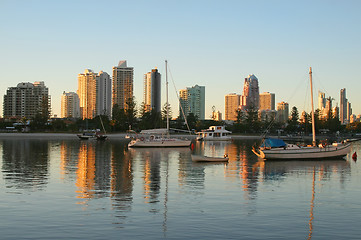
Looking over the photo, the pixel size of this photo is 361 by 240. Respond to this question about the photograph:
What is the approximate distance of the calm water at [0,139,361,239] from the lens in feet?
62.6

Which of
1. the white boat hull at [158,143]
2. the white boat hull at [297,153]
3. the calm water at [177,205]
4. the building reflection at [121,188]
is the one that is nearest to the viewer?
the calm water at [177,205]

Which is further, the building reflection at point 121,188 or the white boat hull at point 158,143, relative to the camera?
the white boat hull at point 158,143

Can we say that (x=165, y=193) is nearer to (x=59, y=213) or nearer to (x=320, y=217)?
(x=59, y=213)

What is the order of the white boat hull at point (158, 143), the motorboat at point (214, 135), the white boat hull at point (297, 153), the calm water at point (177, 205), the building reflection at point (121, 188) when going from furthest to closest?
the motorboat at point (214, 135), the white boat hull at point (158, 143), the white boat hull at point (297, 153), the building reflection at point (121, 188), the calm water at point (177, 205)

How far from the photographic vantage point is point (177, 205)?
24.9 meters

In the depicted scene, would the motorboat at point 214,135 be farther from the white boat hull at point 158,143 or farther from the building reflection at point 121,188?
the building reflection at point 121,188

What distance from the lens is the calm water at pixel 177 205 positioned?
62.6 ft

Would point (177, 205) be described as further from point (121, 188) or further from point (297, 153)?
point (297, 153)

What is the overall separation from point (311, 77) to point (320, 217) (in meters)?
48.0

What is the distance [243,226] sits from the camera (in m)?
20.0

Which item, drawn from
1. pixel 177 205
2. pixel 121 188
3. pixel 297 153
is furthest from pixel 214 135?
pixel 177 205

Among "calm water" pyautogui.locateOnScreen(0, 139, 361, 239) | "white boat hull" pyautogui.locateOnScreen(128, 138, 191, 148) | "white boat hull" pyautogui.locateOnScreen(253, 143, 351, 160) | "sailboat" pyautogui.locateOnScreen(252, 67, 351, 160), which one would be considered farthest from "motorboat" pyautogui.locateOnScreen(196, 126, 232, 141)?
"calm water" pyautogui.locateOnScreen(0, 139, 361, 239)

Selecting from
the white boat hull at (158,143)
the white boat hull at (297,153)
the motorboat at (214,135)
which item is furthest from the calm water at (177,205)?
the motorboat at (214,135)

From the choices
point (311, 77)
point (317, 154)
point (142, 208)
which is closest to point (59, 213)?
point (142, 208)
